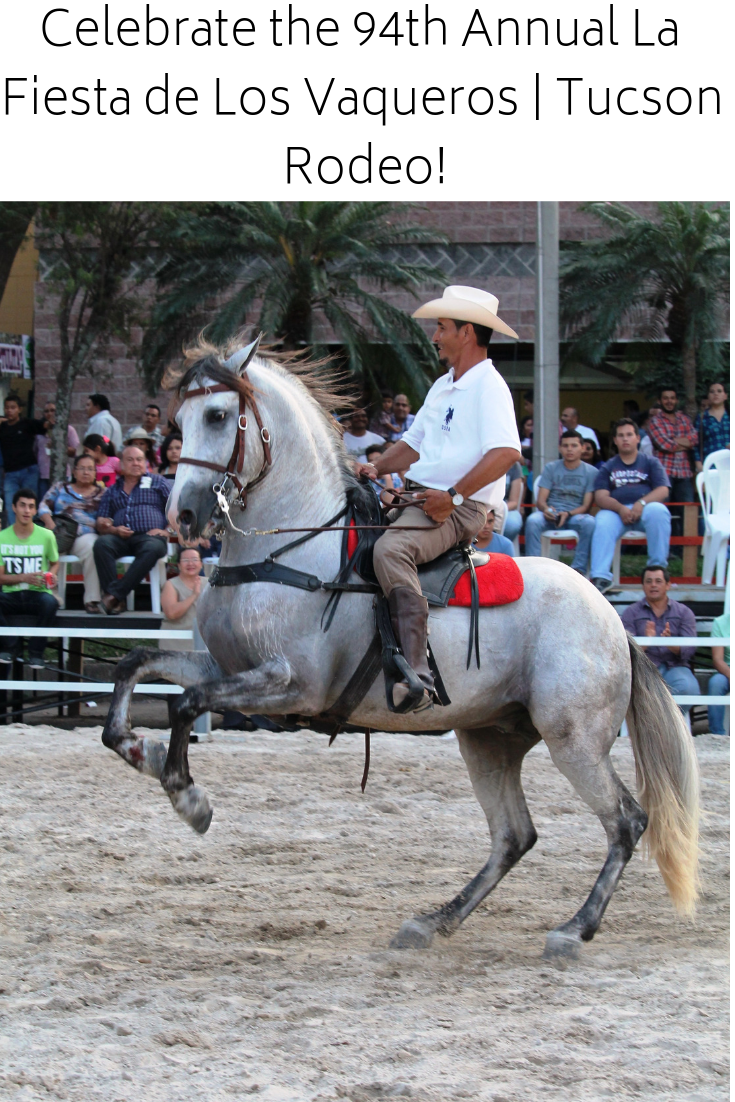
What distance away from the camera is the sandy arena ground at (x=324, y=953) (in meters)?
3.36

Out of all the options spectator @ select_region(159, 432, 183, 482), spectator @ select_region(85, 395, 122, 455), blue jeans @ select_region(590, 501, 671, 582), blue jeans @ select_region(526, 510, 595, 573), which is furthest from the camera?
spectator @ select_region(85, 395, 122, 455)

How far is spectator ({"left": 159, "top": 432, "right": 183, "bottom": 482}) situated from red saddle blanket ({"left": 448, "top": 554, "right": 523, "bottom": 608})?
6722 millimetres

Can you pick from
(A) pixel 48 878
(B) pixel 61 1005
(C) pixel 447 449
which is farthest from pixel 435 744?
(B) pixel 61 1005

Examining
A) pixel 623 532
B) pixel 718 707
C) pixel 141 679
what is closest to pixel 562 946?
pixel 141 679

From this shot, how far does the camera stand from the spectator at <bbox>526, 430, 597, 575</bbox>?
10844 millimetres

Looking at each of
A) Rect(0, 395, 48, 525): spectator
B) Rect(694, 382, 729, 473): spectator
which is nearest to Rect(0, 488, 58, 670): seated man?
Rect(0, 395, 48, 525): spectator

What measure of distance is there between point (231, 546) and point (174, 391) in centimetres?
68

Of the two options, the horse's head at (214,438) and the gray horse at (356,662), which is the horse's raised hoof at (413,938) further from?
the horse's head at (214,438)

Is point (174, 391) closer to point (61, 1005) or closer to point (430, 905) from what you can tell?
point (61, 1005)

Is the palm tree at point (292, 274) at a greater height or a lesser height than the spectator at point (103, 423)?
greater

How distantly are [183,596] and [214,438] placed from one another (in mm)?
5350

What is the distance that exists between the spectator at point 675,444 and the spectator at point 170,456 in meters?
5.41

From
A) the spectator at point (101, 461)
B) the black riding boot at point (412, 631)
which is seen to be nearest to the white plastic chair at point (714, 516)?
the spectator at point (101, 461)

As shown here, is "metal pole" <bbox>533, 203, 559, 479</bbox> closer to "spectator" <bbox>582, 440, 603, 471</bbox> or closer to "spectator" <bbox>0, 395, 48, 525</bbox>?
"spectator" <bbox>582, 440, 603, 471</bbox>
